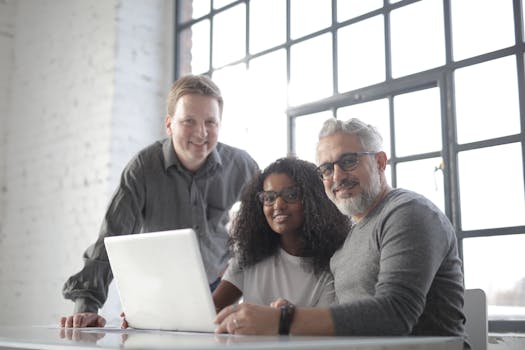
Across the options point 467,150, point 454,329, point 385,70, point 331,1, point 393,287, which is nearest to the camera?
point 393,287

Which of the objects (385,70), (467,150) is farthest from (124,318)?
(385,70)

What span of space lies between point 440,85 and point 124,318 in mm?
2006

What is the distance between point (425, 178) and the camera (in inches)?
136

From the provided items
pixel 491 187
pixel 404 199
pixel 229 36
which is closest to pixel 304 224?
A: pixel 404 199

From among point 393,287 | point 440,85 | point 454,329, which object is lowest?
point 454,329

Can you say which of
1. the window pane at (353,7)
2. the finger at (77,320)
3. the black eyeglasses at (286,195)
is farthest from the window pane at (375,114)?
the finger at (77,320)

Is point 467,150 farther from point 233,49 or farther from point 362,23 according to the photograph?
point 233,49

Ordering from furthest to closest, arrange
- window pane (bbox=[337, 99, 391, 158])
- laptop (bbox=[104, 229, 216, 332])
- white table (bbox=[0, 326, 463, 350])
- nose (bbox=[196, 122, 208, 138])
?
window pane (bbox=[337, 99, 391, 158])
nose (bbox=[196, 122, 208, 138])
laptop (bbox=[104, 229, 216, 332])
white table (bbox=[0, 326, 463, 350])

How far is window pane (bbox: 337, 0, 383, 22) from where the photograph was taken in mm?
3883

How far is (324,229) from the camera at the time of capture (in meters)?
2.43

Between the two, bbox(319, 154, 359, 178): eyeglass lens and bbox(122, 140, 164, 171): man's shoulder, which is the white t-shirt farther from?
bbox(122, 140, 164, 171): man's shoulder

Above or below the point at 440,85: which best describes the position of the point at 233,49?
above

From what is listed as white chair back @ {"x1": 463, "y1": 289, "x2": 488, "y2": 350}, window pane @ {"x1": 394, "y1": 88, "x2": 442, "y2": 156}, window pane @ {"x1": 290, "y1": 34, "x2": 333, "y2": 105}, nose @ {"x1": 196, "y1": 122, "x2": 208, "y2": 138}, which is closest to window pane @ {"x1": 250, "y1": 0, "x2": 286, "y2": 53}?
window pane @ {"x1": 290, "y1": 34, "x2": 333, "y2": 105}

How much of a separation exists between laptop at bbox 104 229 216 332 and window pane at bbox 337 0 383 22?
7.95 ft
